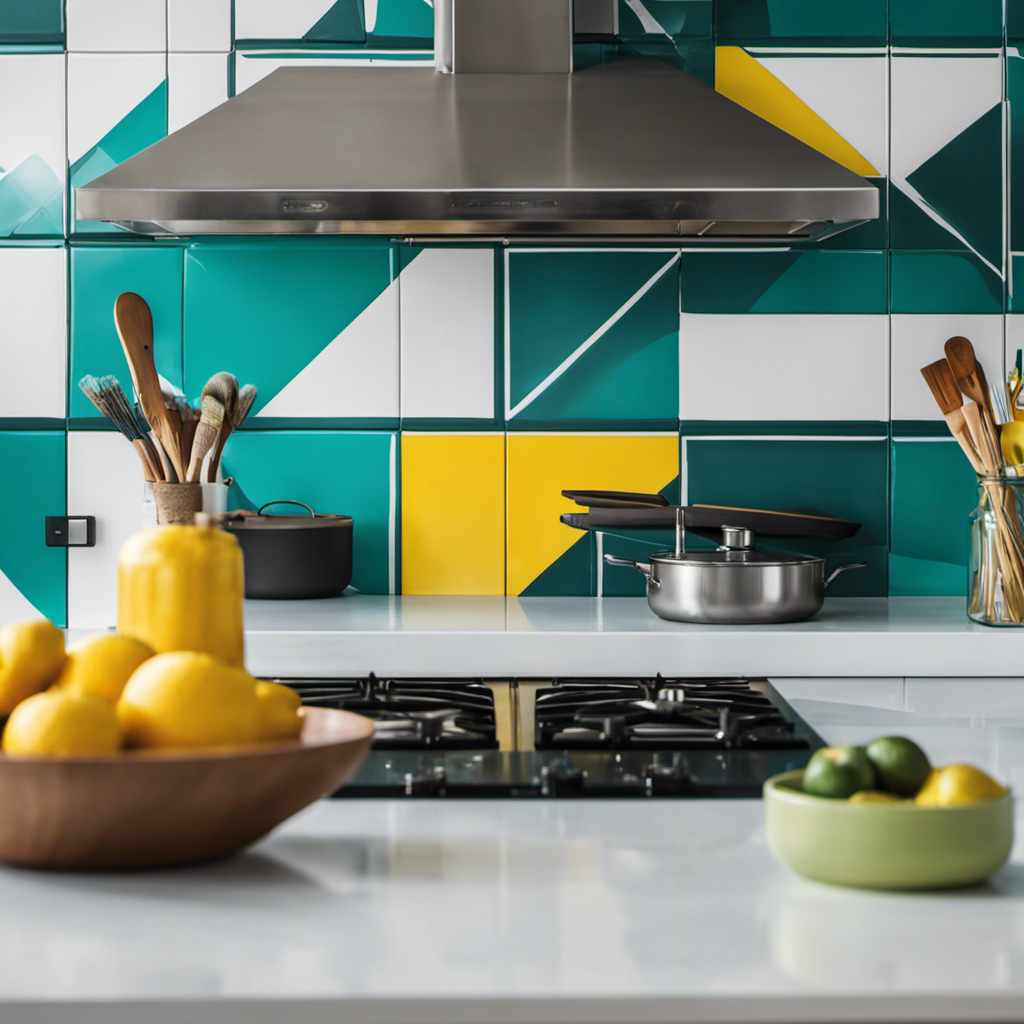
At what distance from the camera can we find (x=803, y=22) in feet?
8.67

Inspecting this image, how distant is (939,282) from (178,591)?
2.13m

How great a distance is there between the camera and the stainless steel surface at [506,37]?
2299 millimetres

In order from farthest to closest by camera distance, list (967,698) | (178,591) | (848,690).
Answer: (848,690), (967,698), (178,591)

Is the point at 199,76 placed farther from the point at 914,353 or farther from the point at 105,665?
the point at 105,665

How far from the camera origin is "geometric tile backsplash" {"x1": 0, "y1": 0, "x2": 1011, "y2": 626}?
2.64 metres

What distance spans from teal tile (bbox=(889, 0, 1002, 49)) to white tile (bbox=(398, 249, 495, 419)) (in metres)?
1.01

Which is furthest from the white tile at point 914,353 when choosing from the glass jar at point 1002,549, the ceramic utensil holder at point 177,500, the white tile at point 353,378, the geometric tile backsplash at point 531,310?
the ceramic utensil holder at point 177,500

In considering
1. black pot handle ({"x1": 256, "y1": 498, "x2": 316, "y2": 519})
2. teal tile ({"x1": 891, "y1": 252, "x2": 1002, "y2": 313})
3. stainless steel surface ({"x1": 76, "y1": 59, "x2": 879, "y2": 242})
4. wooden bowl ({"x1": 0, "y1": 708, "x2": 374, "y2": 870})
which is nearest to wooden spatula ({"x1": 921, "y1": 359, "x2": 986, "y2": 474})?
teal tile ({"x1": 891, "y1": 252, "x2": 1002, "y2": 313})

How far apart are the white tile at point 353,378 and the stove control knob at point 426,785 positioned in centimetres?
162

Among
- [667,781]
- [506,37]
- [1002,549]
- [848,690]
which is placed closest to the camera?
[667,781]

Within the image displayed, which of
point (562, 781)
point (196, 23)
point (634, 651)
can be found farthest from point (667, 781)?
point (196, 23)

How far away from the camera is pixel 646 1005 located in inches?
25.2

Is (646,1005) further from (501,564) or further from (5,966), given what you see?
(501,564)

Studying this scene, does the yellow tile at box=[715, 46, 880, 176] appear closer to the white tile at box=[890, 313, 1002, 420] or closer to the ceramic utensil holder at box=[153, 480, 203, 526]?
the white tile at box=[890, 313, 1002, 420]
